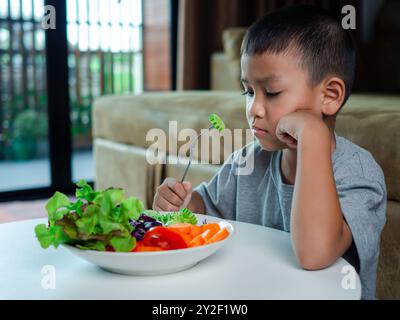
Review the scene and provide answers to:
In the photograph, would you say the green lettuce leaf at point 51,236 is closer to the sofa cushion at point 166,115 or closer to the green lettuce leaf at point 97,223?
the green lettuce leaf at point 97,223

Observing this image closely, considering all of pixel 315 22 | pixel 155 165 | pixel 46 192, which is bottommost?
pixel 46 192

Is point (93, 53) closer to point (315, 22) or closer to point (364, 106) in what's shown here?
point (364, 106)

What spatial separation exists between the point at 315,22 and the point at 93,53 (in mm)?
3622

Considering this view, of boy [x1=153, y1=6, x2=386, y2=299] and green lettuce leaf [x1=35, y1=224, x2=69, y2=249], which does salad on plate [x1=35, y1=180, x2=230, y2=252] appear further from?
boy [x1=153, y1=6, x2=386, y2=299]

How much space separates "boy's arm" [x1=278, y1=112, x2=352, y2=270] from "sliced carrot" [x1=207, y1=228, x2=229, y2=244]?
10 cm

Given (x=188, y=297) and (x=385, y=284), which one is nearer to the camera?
(x=188, y=297)

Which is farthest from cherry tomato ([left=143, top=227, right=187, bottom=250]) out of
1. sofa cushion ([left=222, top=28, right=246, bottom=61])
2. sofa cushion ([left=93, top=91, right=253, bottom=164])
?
sofa cushion ([left=222, top=28, right=246, bottom=61])

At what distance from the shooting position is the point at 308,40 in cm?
100

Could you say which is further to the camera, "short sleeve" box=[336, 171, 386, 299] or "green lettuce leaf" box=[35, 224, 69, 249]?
"short sleeve" box=[336, 171, 386, 299]

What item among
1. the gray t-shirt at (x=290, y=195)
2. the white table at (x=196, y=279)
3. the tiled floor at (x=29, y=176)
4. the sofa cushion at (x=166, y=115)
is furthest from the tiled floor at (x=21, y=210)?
the white table at (x=196, y=279)

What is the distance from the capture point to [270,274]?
75 centimetres

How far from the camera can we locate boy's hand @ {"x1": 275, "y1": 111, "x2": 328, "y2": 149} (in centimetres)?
88

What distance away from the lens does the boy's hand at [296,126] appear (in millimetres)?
879
